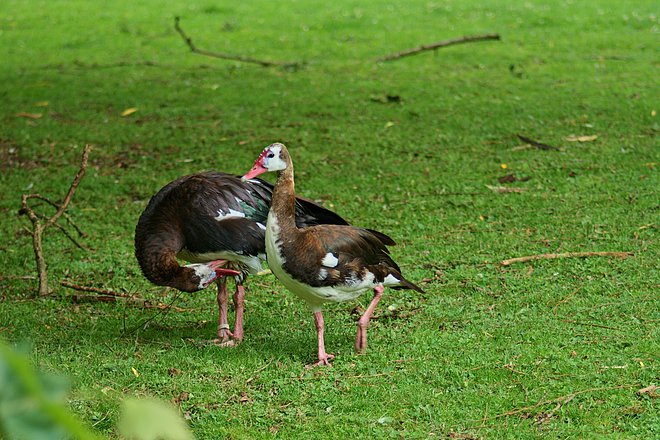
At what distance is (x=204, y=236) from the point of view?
5156 millimetres

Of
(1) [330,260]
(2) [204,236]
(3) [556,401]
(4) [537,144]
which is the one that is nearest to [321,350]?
(1) [330,260]

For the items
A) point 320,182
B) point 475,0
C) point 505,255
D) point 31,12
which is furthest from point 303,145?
point 31,12

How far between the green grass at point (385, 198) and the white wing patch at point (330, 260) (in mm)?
623

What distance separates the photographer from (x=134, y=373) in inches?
186

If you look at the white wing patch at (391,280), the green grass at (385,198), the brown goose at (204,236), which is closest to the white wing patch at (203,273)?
the brown goose at (204,236)

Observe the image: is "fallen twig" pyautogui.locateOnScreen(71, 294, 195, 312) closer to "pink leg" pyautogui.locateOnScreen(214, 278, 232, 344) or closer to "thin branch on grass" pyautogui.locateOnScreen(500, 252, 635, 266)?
"pink leg" pyautogui.locateOnScreen(214, 278, 232, 344)

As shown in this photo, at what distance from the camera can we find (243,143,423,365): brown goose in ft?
15.0

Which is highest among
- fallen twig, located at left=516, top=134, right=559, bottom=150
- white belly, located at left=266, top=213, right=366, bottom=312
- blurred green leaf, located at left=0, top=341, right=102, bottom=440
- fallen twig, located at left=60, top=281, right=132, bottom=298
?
blurred green leaf, located at left=0, top=341, right=102, bottom=440

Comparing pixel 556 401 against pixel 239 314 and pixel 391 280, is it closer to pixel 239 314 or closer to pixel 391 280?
pixel 391 280

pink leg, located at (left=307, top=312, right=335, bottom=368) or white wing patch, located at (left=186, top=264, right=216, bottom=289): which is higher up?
white wing patch, located at (left=186, top=264, right=216, bottom=289)

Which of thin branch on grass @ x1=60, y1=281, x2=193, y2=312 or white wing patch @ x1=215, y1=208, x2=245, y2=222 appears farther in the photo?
thin branch on grass @ x1=60, y1=281, x2=193, y2=312

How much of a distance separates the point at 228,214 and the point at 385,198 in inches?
116

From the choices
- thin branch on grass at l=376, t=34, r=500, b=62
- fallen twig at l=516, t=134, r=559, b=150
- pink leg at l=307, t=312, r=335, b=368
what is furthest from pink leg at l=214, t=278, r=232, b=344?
thin branch on grass at l=376, t=34, r=500, b=62

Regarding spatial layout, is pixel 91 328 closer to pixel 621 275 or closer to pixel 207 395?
pixel 207 395
